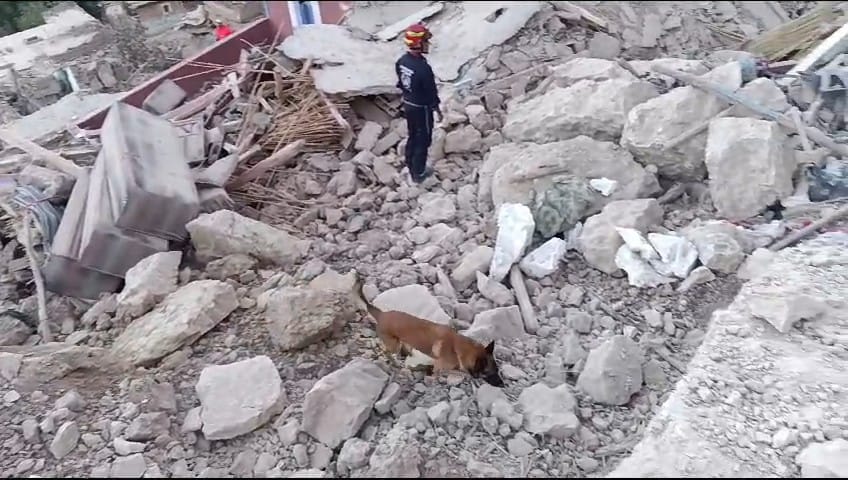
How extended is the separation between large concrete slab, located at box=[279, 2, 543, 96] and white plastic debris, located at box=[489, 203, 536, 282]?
7.76 ft

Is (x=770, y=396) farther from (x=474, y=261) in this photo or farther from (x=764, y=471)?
(x=474, y=261)

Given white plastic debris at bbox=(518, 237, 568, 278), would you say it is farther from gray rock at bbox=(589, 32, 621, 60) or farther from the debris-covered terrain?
gray rock at bbox=(589, 32, 621, 60)

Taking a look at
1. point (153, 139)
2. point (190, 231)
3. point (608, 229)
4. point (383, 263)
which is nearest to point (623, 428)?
point (608, 229)

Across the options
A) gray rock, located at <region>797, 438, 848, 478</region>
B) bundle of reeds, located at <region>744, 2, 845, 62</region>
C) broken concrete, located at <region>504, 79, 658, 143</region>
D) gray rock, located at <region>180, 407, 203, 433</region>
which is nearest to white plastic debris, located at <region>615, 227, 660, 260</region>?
broken concrete, located at <region>504, 79, 658, 143</region>

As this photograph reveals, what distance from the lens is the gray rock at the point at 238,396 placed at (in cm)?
378

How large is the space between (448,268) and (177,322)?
1.83 meters

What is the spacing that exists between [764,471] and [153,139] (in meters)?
4.57

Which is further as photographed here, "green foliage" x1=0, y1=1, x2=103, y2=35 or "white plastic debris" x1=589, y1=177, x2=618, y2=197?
"green foliage" x1=0, y1=1, x2=103, y2=35

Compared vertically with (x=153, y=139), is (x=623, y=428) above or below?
below

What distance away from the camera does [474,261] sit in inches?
201

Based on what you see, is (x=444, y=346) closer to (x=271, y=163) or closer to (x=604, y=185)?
A: (x=604, y=185)

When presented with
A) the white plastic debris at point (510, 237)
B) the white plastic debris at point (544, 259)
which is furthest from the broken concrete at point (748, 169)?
the white plastic debris at point (510, 237)

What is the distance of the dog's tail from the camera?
4.44 meters

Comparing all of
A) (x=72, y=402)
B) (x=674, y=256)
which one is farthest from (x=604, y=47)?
(x=72, y=402)
